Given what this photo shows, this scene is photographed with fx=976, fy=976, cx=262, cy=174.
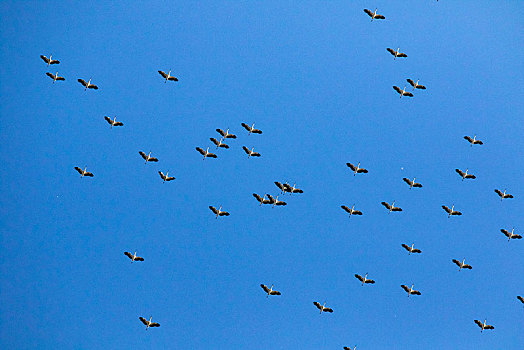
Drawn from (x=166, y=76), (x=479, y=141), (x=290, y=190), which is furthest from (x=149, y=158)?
(x=479, y=141)

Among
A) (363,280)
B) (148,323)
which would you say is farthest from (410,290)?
(148,323)

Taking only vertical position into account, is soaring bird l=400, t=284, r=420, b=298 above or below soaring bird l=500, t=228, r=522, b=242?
below

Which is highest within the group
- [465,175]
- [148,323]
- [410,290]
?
[465,175]

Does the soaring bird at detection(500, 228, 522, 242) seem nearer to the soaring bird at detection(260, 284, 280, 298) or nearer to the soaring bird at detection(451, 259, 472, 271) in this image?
the soaring bird at detection(451, 259, 472, 271)

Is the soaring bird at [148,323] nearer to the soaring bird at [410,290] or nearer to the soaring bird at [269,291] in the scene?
the soaring bird at [269,291]

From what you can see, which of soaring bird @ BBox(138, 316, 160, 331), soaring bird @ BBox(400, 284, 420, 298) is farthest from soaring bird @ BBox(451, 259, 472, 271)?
soaring bird @ BBox(138, 316, 160, 331)

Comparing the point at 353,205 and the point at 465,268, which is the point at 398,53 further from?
the point at 465,268

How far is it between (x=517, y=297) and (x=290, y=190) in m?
42.2

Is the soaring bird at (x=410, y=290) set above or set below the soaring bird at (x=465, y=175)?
below

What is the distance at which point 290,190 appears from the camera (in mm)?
159000

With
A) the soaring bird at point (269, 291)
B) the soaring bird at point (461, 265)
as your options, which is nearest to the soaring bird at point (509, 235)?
the soaring bird at point (461, 265)

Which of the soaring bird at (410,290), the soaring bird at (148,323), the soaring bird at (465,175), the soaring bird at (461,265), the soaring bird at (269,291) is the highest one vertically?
the soaring bird at (465,175)

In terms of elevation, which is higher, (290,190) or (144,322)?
(290,190)

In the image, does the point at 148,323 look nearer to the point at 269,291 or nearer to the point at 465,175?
the point at 269,291
